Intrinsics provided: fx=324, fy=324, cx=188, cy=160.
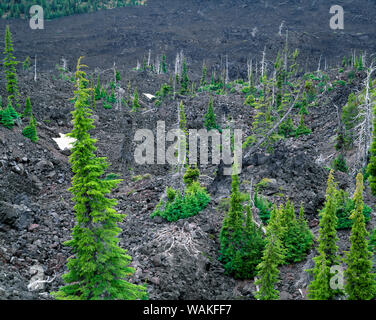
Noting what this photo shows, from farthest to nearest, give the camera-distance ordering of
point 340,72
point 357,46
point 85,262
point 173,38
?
point 173,38 < point 357,46 < point 340,72 < point 85,262

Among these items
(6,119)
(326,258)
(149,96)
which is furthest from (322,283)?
(149,96)

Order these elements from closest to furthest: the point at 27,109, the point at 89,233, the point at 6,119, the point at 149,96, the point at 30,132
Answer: the point at 89,233
the point at 6,119
the point at 30,132
the point at 27,109
the point at 149,96

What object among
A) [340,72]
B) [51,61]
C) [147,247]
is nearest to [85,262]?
[147,247]

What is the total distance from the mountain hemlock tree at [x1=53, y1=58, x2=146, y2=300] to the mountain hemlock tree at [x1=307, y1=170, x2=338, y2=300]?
8132 mm

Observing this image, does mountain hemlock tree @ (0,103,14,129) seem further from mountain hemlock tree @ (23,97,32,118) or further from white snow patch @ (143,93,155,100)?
white snow patch @ (143,93,155,100)

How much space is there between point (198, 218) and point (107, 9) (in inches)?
6070

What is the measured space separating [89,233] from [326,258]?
34.9 ft

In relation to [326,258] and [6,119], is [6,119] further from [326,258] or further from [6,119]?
[326,258]

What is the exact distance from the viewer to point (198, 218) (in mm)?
24344

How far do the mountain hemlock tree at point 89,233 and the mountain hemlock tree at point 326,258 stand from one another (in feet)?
26.7

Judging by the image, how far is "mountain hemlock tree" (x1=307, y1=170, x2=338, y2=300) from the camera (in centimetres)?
1394

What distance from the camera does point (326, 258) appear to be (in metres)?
15.0
